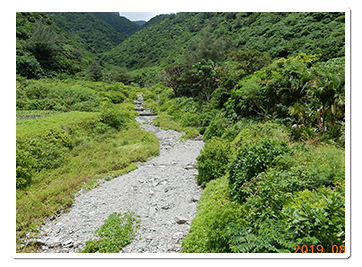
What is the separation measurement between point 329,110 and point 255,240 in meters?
6.73

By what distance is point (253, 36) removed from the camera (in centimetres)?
4031

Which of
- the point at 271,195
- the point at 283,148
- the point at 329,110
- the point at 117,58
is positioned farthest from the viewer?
the point at 117,58

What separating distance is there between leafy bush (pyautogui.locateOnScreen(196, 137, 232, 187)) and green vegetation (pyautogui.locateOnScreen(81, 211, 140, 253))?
3502mm

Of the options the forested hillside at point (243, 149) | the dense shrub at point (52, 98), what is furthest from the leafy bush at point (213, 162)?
the dense shrub at point (52, 98)

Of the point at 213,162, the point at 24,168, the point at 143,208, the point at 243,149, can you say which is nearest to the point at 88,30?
the point at 24,168

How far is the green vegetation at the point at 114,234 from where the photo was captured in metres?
4.85

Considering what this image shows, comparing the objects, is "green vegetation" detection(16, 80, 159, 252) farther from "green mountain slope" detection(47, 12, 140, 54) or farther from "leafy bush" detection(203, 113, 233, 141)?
"green mountain slope" detection(47, 12, 140, 54)

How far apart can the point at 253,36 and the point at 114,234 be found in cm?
4549

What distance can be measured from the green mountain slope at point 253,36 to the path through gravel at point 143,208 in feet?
66.7

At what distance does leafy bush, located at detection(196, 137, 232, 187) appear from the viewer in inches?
326

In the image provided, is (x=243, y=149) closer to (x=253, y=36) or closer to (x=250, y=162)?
(x=250, y=162)
